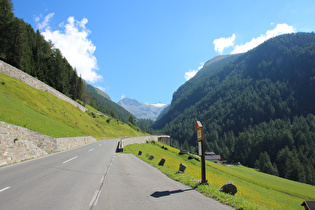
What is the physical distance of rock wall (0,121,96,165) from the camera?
1453cm

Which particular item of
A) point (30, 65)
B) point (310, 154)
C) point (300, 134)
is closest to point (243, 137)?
point (300, 134)

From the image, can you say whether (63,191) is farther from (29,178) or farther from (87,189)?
(29,178)

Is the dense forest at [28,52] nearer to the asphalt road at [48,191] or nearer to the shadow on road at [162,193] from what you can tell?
the asphalt road at [48,191]

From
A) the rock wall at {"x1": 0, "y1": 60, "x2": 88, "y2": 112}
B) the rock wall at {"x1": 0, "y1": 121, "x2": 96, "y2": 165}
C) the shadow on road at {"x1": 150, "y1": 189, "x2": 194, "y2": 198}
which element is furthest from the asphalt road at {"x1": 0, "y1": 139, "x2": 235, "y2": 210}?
the rock wall at {"x1": 0, "y1": 60, "x2": 88, "y2": 112}

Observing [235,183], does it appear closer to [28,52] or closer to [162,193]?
[162,193]

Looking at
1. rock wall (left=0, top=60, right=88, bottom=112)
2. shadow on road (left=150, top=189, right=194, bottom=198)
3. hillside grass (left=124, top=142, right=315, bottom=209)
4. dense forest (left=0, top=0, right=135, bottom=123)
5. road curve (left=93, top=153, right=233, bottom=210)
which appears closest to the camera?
road curve (left=93, top=153, right=233, bottom=210)

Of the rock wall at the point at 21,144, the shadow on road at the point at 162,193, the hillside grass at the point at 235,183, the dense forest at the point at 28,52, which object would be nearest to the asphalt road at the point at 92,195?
the shadow on road at the point at 162,193

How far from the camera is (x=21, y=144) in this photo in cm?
1673

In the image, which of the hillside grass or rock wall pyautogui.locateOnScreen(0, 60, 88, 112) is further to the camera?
rock wall pyautogui.locateOnScreen(0, 60, 88, 112)

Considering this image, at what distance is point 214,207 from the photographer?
5.90m

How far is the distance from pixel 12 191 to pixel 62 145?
2015 cm

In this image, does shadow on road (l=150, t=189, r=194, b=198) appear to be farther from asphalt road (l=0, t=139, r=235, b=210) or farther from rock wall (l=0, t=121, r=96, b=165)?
rock wall (l=0, t=121, r=96, b=165)

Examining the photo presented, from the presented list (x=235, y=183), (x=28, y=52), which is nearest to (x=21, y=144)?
(x=235, y=183)

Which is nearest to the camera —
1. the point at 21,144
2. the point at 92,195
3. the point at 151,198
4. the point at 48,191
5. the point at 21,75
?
the point at 151,198
